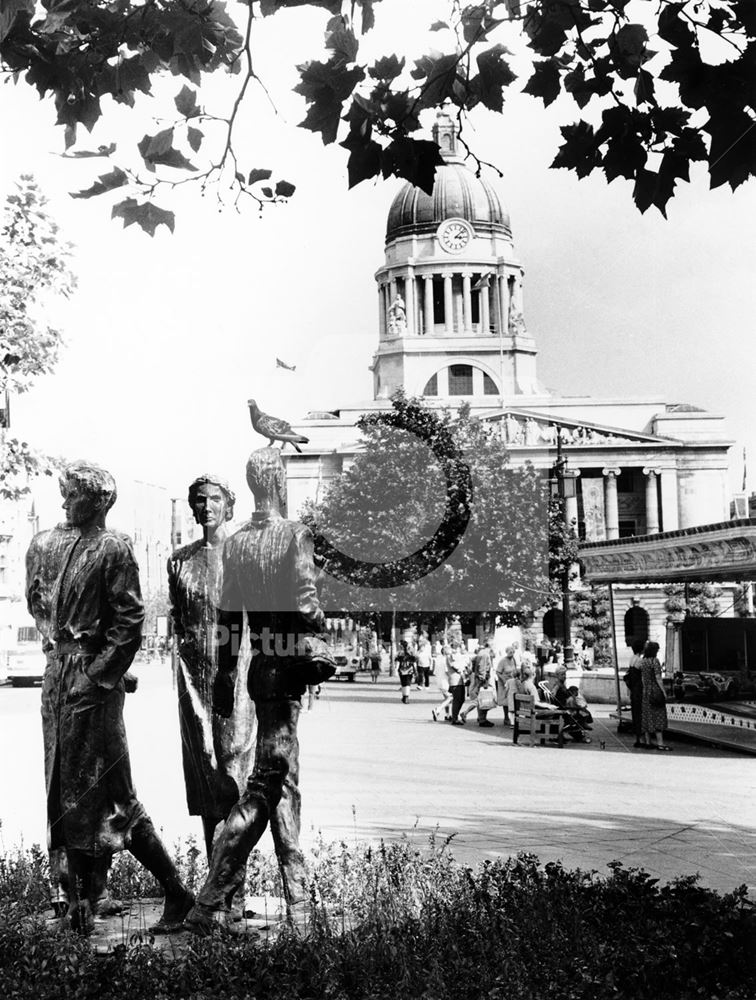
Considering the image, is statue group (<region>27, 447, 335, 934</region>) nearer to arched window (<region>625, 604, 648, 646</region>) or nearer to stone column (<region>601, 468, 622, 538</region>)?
arched window (<region>625, 604, 648, 646</region>)

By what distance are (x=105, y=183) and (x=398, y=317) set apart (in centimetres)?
9517

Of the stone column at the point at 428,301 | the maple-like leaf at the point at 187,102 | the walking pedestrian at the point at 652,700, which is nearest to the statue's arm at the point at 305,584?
the maple-like leaf at the point at 187,102

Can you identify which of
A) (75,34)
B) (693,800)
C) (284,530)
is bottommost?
(693,800)

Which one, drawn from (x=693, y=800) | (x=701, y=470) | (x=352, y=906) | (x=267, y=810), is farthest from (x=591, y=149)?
(x=701, y=470)

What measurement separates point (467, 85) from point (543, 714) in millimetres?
14293

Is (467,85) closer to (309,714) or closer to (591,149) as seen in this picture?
(591,149)

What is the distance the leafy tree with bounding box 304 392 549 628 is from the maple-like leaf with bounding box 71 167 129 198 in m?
35.9

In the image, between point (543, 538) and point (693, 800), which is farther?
point (543, 538)

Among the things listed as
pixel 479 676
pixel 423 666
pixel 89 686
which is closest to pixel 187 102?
pixel 89 686

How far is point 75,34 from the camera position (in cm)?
640

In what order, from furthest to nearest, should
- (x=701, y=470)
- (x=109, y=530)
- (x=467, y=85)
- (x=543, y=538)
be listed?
(x=701, y=470) < (x=543, y=538) < (x=109, y=530) < (x=467, y=85)

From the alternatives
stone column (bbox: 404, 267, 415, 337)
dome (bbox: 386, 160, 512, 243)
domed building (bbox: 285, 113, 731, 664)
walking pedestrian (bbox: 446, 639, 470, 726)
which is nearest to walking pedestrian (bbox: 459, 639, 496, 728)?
walking pedestrian (bbox: 446, 639, 470, 726)

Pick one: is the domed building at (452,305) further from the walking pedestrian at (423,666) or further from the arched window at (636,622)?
the walking pedestrian at (423,666)

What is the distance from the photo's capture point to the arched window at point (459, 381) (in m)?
101
